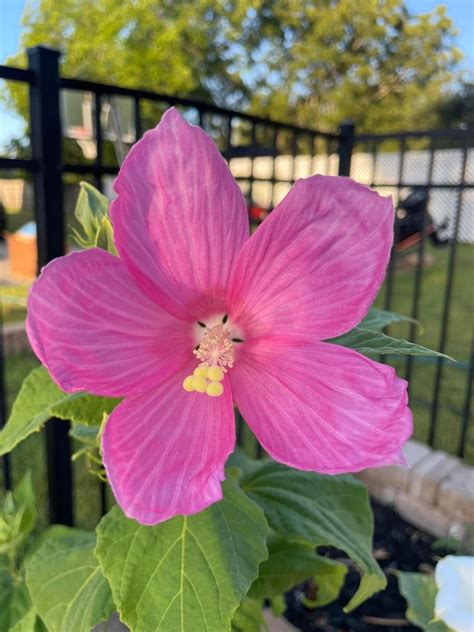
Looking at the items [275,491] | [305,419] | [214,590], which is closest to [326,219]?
[305,419]

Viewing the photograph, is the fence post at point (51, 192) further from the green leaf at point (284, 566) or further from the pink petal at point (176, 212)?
the pink petal at point (176, 212)

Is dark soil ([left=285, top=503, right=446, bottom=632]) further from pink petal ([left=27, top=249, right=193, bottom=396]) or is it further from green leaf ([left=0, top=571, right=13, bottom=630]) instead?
pink petal ([left=27, top=249, right=193, bottom=396])

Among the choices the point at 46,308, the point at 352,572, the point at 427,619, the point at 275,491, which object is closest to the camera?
the point at 46,308

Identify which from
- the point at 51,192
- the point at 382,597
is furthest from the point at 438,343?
the point at 51,192

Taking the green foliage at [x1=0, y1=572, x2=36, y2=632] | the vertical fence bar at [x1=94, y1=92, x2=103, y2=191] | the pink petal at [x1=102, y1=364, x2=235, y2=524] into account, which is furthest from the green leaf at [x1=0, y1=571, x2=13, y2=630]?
the vertical fence bar at [x1=94, y1=92, x2=103, y2=191]

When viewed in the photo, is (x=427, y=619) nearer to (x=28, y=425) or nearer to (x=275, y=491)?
(x=275, y=491)

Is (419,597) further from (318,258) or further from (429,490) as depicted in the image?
(429,490)
